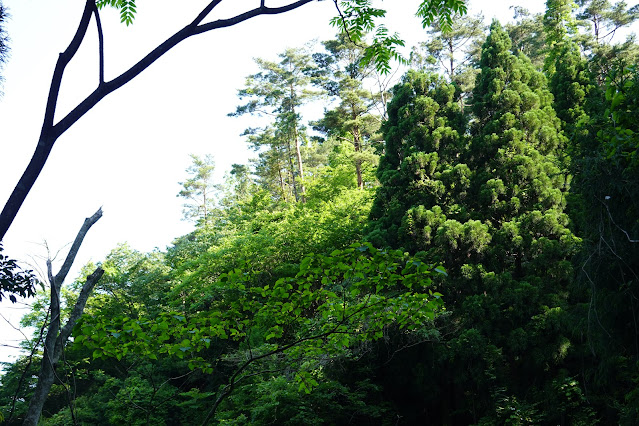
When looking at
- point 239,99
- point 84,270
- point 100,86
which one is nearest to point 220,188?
point 239,99

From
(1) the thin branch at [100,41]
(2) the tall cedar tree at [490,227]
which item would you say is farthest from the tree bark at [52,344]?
(2) the tall cedar tree at [490,227]

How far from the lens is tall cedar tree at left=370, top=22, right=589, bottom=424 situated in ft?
26.5

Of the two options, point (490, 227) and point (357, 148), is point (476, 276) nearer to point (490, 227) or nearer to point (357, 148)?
point (490, 227)

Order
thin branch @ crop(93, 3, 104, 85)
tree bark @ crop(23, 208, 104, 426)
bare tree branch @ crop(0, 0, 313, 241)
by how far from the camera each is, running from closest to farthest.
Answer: bare tree branch @ crop(0, 0, 313, 241), thin branch @ crop(93, 3, 104, 85), tree bark @ crop(23, 208, 104, 426)

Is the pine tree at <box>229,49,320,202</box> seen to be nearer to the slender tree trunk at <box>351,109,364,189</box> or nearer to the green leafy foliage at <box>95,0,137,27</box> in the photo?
the slender tree trunk at <box>351,109,364,189</box>

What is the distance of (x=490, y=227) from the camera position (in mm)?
9203

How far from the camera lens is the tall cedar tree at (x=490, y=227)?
8.06 metres

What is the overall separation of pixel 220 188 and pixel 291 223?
17009 mm

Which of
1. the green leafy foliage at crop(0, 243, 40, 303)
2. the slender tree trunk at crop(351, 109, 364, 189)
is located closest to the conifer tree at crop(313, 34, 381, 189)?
the slender tree trunk at crop(351, 109, 364, 189)

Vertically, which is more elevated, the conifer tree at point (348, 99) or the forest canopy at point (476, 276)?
the conifer tree at point (348, 99)

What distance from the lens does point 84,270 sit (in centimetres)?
1695

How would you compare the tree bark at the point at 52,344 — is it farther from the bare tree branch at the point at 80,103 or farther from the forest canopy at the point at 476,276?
the forest canopy at the point at 476,276

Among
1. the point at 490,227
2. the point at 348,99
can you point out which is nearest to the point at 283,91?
the point at 348,99

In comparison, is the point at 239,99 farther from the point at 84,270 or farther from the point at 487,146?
the point at 487,146
